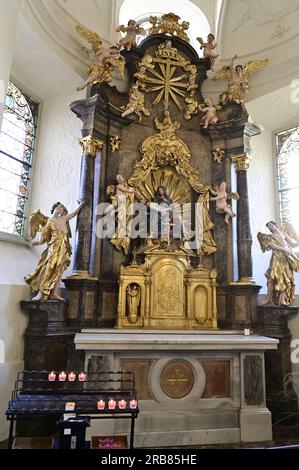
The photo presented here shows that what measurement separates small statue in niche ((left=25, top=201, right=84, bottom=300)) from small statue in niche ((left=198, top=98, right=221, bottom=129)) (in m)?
3.44

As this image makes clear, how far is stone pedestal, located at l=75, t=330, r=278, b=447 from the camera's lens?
423 cm

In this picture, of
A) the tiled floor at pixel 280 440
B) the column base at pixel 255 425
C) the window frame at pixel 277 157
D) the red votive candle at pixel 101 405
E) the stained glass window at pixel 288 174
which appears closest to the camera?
the red votive candle at pixel 101 405

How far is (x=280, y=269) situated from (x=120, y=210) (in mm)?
2920

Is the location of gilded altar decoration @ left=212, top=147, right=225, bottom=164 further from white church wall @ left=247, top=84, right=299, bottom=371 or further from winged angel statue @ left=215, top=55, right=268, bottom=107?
Answer: white church wall @ left=247, top=84, right=299, bottom=371

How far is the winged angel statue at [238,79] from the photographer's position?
6.85 meters

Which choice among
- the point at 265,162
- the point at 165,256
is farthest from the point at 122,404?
the point at 265,162

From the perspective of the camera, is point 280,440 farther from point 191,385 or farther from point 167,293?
point 167,293

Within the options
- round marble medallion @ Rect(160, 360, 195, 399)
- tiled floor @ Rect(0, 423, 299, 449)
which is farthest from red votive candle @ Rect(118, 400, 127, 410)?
tiled floor @ Rect(0, 423, 299, 449)

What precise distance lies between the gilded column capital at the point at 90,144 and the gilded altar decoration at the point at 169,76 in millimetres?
1608

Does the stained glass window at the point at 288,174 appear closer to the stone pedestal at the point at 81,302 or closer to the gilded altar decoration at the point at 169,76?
the gilded altar decoration at the point at 169,76

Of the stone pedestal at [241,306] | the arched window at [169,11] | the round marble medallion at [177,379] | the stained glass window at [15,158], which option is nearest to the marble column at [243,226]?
the stone pedestal at [241,306]

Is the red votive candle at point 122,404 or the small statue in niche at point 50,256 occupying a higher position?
the small statue in niche at point 50,256

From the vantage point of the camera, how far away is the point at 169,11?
8180 mm

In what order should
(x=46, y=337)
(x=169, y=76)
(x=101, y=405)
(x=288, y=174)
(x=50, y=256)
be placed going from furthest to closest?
(x=288, y=174) < (x=169, y=76) < (x=50, y=256) < (x=46, y=337) < (x=101, y=405)
